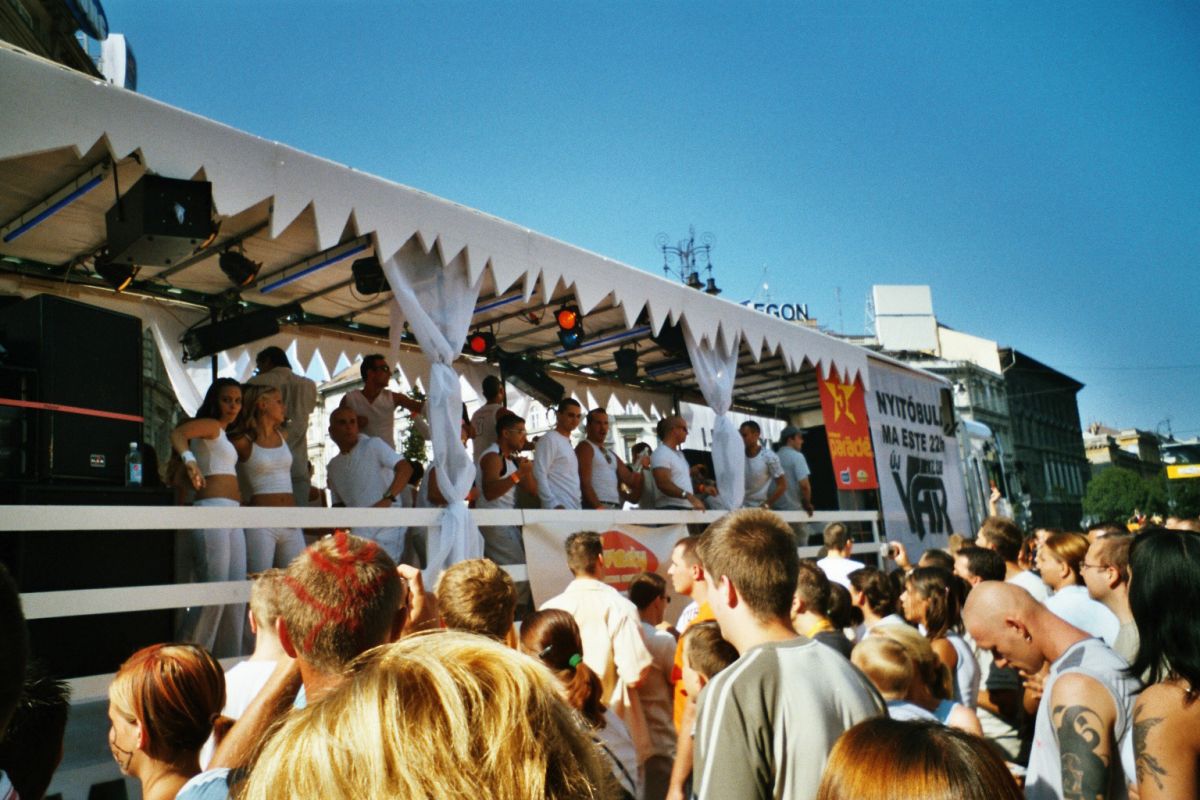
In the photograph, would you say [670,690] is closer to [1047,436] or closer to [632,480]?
[632,480]

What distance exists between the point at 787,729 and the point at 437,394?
4286mm

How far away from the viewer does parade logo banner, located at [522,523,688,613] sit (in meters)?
6.32

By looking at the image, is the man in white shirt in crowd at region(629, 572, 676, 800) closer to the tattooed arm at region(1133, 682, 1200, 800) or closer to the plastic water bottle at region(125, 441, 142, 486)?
the tattooed arm at region(1133, 682, 1200, 800)

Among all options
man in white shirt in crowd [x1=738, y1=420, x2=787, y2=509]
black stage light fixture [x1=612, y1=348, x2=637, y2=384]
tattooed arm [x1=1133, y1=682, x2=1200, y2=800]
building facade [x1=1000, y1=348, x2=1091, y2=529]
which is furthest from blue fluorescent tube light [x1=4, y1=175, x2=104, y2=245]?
building facade [x1=1000, y1=348, x2=1091, y2=529]

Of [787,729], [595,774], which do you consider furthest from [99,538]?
[595,774]

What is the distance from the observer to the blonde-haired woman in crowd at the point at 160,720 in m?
2.27

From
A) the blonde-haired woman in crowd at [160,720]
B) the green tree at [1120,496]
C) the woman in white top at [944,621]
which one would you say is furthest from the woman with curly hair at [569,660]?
the green tree at [1120,496]

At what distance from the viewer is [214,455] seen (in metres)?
5.08

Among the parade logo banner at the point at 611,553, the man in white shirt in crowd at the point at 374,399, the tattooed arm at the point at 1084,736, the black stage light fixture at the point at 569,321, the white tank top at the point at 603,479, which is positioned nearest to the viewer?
the tattooed arm at the point at 1084,736

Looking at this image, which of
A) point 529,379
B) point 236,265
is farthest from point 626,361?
point 236,265

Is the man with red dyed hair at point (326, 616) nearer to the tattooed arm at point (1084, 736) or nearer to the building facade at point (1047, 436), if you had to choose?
the tattooed arm at point (1084, 736)

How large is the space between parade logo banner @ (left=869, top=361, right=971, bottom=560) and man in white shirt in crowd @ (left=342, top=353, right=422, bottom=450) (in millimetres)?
7259

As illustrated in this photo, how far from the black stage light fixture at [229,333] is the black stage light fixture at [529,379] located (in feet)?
10.1

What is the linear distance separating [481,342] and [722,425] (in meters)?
2.85
